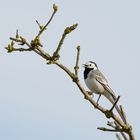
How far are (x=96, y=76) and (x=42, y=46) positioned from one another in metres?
8.86

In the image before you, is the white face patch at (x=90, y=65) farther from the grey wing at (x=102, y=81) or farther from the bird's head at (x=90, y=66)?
the grey wing at (x=102, y=81)

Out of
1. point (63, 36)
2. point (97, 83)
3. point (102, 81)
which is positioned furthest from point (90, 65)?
point (63, 36)

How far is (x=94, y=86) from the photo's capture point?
13.1 m

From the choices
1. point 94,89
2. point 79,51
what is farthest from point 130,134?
point 94,89

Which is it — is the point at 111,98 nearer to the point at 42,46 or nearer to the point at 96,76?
the point at 96,76

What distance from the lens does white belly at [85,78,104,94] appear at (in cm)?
1298

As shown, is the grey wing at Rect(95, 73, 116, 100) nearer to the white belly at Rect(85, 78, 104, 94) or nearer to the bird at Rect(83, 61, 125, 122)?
the bird at Rect(83, 61, 125, 122)

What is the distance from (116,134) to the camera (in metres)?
4.62

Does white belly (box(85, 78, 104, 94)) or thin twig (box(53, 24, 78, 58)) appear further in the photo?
white belly (box(85, 78, 104, 94))

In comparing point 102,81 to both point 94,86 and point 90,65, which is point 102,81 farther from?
point 90,65

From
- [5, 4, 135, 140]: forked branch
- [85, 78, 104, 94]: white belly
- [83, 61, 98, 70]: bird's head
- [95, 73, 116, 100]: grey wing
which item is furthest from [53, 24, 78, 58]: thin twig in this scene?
[83, 61, 98, 70]: bird's head

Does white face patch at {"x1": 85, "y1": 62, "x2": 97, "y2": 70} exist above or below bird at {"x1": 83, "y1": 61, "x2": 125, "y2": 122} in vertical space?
above

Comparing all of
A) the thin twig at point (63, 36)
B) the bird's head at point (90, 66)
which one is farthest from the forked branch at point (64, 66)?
the bird's head at point (90, 66)

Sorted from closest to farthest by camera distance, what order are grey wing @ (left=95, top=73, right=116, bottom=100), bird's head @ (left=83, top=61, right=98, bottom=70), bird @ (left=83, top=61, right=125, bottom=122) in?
bird @ (left=83, top=61, right=125, bottom=122) → grey wing @ (left=95, top=73, right=116, bottom=100) → bird's head @ (left=83, top=61, right=98, bottom=70)
